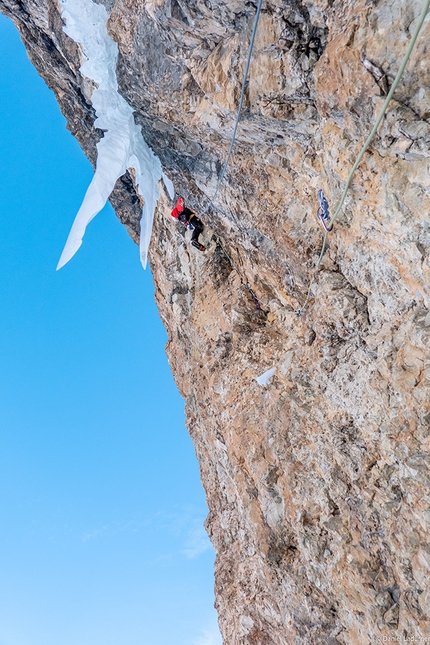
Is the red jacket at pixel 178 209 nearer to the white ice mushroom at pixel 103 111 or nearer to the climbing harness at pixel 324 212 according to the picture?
the white ice mushroom at pixel 103 111

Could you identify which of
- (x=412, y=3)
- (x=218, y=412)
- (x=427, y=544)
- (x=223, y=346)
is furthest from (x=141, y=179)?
(x=427, y=544)

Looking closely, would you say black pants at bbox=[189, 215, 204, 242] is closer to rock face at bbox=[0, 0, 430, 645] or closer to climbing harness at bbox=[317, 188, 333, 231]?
rock face at bbox=[0, 0, 430, 645]

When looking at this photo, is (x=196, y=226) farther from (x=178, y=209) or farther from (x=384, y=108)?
(x=384, y=108)

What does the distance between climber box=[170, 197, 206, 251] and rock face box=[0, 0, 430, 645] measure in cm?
33

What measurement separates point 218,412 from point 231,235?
12.6 feet

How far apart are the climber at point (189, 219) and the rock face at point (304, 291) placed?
33cm

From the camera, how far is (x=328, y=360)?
6.89m

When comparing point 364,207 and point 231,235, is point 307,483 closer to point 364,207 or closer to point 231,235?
point 364,207

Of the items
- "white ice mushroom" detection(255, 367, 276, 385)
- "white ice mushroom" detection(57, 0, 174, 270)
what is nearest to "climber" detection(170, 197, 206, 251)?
"white ice mushroom" detection(57, 0, 174, 270)

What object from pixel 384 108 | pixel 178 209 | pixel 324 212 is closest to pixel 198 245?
pixel 178 209

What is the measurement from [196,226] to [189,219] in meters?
0.23

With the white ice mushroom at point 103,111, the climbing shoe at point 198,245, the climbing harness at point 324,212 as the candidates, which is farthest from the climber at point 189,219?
the climbing harness at point 324,212

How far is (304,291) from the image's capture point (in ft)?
25.4

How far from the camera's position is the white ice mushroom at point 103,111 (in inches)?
311
